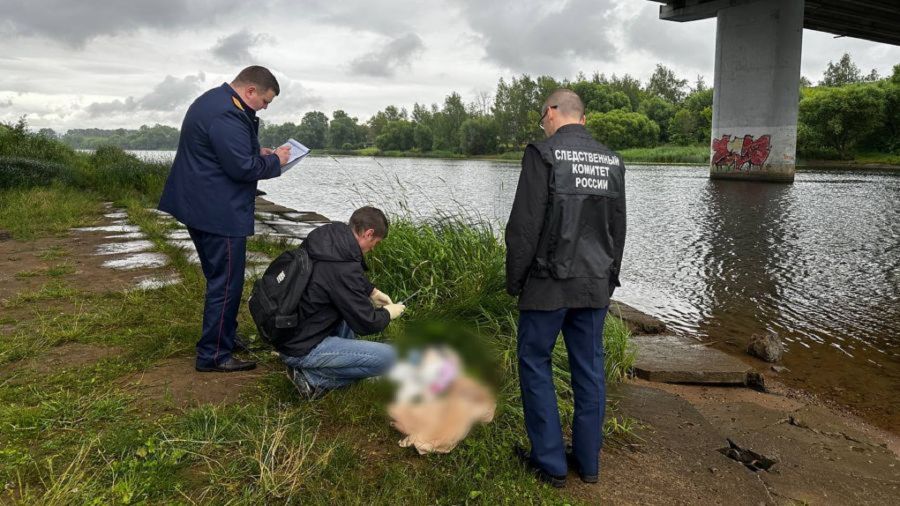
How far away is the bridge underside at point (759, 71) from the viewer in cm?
2772

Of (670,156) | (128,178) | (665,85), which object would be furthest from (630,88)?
(128,178)

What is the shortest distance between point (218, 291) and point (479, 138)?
79.5m

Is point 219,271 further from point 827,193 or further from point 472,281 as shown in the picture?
point 827,193

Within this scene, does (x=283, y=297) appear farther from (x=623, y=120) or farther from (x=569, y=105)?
(x=623, y=120)

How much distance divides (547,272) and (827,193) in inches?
1005

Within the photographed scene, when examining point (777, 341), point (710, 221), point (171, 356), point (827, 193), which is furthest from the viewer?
point (827, 193)


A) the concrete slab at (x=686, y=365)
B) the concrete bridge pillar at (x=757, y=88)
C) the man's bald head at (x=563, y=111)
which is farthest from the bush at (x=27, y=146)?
the concrete bridge pillar at (x=757, y=88)

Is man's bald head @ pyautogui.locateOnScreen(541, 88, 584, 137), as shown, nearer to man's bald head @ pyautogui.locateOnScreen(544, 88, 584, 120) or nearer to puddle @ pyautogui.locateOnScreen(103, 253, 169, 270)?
man's bald head @ pyautogui.locateOnScreen(544, 88, 584, 120)

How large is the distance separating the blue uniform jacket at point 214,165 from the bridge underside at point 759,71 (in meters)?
29.8

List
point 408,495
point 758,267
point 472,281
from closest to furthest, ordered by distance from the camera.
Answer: point 408,495 → point 472,281 → point 758,267

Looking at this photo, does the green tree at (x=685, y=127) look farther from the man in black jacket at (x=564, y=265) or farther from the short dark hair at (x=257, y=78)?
the man in black jacket at (x=564, y=265)

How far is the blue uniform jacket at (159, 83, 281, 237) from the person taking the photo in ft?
12.5

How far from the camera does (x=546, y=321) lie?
9.36 feet

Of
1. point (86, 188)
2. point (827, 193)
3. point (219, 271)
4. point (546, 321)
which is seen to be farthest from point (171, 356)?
point (827, 193)
